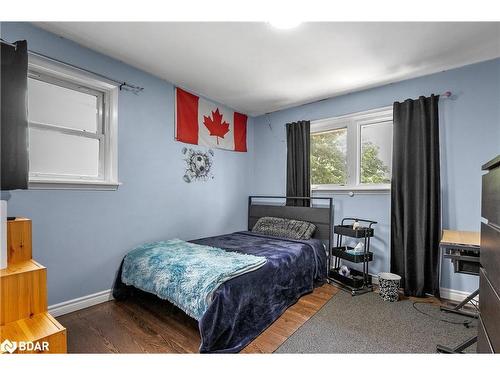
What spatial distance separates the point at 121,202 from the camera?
2477 millimetres

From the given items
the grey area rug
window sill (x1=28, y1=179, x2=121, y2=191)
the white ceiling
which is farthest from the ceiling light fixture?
the grey area rug

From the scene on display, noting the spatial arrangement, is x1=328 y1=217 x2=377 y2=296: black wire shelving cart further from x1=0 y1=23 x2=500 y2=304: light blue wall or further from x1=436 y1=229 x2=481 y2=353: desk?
x1=436 y1=229 x2=481 y2=353: desk

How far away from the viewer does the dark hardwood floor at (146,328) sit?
5.45ft

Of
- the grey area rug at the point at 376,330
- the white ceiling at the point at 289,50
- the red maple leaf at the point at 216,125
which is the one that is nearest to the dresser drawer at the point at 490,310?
the grey area rug at the point at 376,330

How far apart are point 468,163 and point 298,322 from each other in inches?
87.3

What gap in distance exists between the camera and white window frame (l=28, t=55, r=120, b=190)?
2002 mm

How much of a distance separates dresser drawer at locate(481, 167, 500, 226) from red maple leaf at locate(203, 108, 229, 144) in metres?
2.90

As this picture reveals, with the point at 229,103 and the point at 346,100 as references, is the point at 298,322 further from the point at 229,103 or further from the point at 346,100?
the point at 229,103

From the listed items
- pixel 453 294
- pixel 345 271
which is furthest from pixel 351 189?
pixel 453 294

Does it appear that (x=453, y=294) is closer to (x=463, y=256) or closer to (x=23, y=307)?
(x=463, y=256)

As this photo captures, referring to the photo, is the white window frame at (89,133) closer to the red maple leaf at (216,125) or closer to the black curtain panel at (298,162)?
the red maple leaf at (216,125)

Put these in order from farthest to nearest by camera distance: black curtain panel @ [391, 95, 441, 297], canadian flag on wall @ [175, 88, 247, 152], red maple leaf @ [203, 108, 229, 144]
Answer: red maple leaf @ [203, 108, 229, 144], canadian flag on wall @ [175, 88, 247, 152], black curtain panel @ [391, 95, 441, 297]

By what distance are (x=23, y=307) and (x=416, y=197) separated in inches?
127

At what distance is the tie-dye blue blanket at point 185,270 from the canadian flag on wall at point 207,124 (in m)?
1.38
